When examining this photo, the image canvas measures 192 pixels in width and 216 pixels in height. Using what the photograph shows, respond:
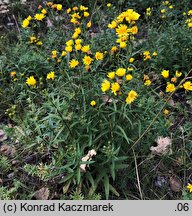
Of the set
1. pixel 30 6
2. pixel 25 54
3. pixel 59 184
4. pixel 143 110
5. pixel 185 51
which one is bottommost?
pixel 59 184

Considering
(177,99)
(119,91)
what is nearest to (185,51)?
(177,99)

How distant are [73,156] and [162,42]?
1780 millimetres

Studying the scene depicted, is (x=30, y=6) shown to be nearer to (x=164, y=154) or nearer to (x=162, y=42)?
(x=162, y=42)

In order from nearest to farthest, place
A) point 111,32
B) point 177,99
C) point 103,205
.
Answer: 1. point 103,205
2. point 177,99
3. point 111,32

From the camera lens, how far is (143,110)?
2689 mm

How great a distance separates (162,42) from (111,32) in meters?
0.60

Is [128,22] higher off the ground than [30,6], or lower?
lower

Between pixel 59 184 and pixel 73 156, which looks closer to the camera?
pixel 73 156

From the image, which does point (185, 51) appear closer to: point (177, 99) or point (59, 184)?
point (177, 99)

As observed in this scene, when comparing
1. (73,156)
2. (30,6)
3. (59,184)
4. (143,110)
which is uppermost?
(30,6)

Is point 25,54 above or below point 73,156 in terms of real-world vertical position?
above

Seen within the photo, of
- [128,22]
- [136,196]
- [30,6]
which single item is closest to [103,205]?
[136,196]

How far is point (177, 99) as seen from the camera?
3.44m

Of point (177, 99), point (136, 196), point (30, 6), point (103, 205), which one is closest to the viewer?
point (103, 205)
